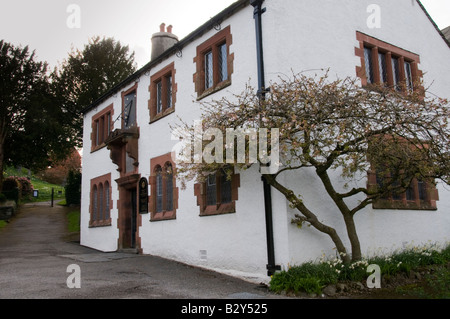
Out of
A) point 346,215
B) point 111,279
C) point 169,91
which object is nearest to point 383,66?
point 346,215

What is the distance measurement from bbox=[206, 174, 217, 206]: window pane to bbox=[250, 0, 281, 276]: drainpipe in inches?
83.5

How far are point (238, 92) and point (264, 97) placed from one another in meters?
1.23

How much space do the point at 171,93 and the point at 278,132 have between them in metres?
6.50

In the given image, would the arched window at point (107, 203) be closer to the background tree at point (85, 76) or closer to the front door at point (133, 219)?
the front door at point (133, 219)

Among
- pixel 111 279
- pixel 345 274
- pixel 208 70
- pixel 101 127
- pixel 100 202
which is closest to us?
pixel 345 274

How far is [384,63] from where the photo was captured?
40.0 feet

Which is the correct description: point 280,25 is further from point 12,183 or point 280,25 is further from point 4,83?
point 12,183

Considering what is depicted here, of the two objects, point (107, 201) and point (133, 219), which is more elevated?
point (107, 201)

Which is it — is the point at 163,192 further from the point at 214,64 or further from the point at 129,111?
the point at 214,64

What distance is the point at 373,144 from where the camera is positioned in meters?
7.87

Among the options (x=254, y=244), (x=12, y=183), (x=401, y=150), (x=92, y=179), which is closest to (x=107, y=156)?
(x=92, y=179)

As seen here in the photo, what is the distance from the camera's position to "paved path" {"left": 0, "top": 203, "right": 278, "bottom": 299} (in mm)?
7785

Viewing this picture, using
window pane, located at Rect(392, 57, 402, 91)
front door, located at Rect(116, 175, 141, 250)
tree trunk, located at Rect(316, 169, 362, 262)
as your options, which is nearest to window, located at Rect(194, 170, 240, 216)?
tree trunk, located at Rect(316, 169, 362, 262)
